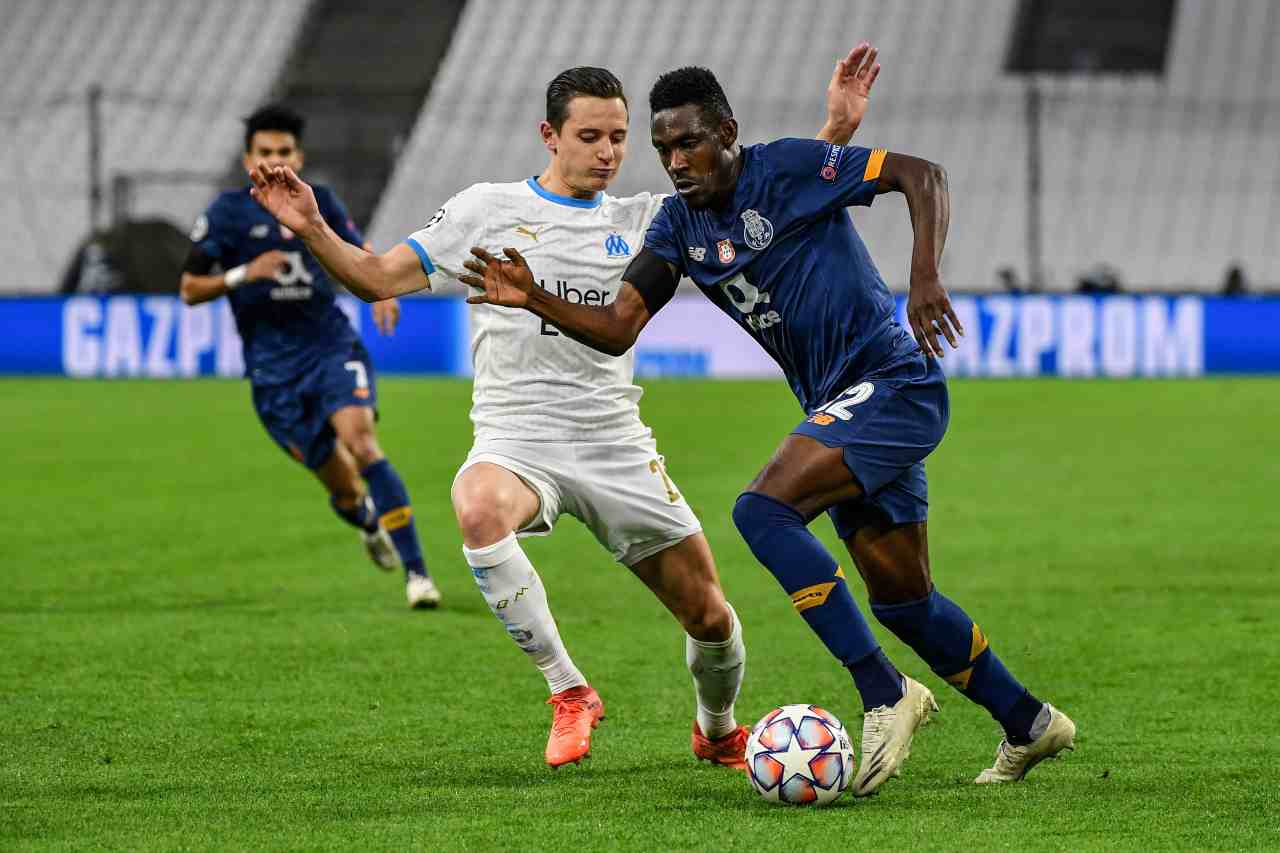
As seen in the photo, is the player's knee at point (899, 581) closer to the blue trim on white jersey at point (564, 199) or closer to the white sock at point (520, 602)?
the white sock at point (520, 602)

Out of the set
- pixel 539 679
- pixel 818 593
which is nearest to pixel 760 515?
pixel 818 593

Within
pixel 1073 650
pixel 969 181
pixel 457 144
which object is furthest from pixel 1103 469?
pixel 457 144

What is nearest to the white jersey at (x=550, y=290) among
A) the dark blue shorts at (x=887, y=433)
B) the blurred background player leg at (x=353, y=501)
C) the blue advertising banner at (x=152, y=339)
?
the dark blue shorts at (x=887, y=433)

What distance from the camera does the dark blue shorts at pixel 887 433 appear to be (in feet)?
17.5

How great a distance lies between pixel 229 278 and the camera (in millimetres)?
10039

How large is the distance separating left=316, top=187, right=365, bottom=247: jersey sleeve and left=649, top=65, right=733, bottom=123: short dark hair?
4.21 meters

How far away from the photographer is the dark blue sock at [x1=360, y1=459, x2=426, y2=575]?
31.7 ft

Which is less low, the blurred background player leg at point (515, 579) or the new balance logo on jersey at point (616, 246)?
the new balance logo on jersey at point (616, 246)

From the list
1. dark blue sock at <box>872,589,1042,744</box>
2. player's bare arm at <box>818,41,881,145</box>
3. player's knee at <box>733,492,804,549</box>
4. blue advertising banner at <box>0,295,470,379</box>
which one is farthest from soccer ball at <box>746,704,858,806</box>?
blue advertising banner at <box>0,295,470,379</box>

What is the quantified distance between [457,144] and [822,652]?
78.8 ft

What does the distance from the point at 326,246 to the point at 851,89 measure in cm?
183

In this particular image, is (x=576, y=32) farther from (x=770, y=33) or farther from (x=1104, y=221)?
(x=1104, y=221)

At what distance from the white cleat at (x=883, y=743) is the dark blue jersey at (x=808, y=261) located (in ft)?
3.03

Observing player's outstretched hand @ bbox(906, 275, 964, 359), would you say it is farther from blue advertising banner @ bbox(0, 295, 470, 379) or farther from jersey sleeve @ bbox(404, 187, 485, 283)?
blue advertising banner @ bbox(0, 295, 470, 379)
